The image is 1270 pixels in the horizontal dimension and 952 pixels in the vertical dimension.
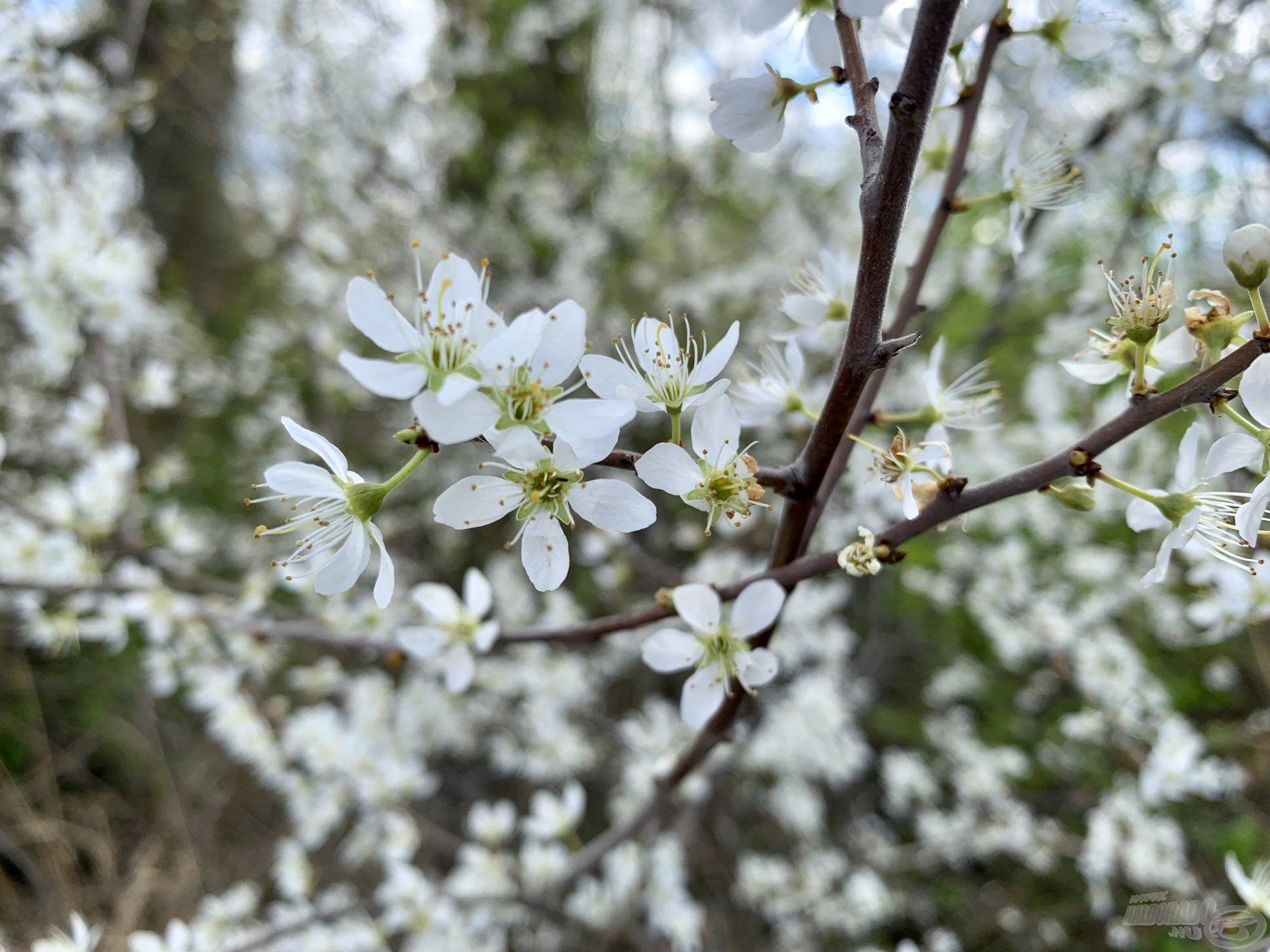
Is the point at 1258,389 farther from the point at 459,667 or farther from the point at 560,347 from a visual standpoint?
the point at 459,667

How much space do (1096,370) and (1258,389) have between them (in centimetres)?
15

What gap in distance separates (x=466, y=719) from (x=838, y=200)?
2743 mm

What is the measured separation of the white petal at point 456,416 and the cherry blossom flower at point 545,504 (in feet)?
0.17

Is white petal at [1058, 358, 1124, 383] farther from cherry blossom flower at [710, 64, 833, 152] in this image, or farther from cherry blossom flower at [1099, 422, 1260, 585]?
cherry blossom flower at [710, 64, 833, 152]

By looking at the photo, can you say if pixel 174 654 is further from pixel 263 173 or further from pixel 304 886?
pixel 263 173

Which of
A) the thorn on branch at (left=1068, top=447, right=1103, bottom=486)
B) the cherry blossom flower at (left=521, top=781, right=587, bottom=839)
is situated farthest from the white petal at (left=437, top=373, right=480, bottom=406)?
the cherry blossom flower at (left=521, top=781, right=587, bottom=839)

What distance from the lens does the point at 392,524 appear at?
2895 mm

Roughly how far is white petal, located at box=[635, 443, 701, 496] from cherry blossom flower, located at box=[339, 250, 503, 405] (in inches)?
5.6

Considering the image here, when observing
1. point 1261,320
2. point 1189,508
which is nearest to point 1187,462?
point 1189,508

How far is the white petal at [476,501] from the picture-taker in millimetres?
537

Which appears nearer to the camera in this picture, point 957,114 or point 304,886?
point 957,114

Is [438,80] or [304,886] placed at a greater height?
[438,80]

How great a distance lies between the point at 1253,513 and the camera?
517mm

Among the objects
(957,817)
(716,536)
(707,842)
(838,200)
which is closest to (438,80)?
(838,200)
